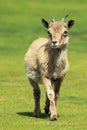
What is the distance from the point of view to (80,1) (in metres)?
73.0

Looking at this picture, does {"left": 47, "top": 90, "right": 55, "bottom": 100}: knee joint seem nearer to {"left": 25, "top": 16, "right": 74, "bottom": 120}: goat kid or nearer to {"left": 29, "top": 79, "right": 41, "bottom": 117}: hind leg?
{"left": 25, "top": 16, "right": 74, "bottom": 120}: goat kid

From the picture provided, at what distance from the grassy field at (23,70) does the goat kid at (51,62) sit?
665 millimetres

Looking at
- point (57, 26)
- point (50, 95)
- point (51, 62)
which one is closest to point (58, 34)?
point (57, 26)

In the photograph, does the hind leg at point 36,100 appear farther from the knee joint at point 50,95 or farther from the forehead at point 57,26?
the forehead at point 57,26

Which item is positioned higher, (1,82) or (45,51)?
(45,51)

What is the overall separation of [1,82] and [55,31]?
42.7 feet

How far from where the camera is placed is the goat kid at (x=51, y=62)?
50.5 ft

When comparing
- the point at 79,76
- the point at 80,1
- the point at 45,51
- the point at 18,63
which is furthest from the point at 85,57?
the point at 80,1

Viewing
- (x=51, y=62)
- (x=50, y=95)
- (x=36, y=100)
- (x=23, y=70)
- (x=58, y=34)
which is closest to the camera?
(x=58, y=34)

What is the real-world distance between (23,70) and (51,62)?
18127mm

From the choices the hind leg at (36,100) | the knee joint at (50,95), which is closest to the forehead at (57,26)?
the knee joint at (50,95)

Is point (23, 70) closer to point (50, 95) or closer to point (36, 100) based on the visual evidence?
point (36, 100)

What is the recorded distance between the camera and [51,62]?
15961mm

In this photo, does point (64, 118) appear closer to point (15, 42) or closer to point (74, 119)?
point (74, 119)
